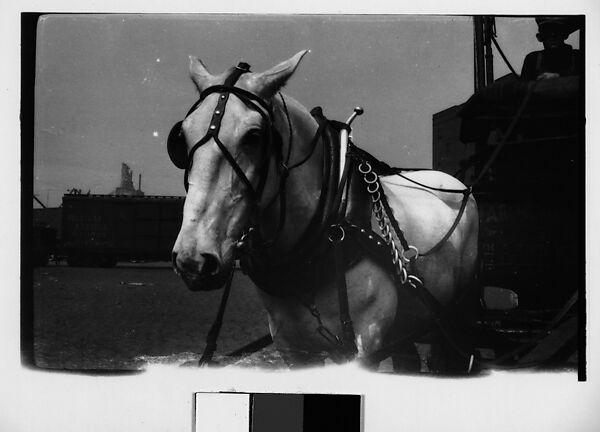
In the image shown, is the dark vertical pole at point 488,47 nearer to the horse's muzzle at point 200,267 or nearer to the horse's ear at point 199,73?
the horse's ear at point 199,73

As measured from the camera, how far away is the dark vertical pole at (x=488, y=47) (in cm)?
283

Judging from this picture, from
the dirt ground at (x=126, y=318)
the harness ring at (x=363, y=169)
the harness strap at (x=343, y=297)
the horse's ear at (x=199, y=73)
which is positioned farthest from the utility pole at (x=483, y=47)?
the dirt ground at (x=126, y=318)

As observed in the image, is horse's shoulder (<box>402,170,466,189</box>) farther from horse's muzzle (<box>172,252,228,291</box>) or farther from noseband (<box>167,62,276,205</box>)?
horse's muzzle (<box>172,252,228,291</box>)

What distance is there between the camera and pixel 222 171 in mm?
2451

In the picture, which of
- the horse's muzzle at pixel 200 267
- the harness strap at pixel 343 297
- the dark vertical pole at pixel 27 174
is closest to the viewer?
the horse's muzzle at pixel 200 267

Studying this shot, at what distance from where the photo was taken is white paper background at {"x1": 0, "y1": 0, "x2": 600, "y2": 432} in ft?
9.22

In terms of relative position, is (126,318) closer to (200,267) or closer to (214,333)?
(214,333)

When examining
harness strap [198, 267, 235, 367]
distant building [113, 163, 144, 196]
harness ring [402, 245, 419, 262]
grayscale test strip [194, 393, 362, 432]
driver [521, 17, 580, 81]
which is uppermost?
driver [521, 17, 580, 81]

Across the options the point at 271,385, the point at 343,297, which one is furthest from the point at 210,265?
the point at 271,385

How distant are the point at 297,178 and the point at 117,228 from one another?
34.7 inches

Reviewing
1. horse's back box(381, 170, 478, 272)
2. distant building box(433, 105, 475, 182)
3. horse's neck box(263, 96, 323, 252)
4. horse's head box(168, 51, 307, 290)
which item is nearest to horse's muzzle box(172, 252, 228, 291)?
horse's head box(168, 51, 307, 290)

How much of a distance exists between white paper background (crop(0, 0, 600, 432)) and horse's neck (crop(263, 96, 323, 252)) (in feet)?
1.93

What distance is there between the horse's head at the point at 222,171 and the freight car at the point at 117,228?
0.30 m
